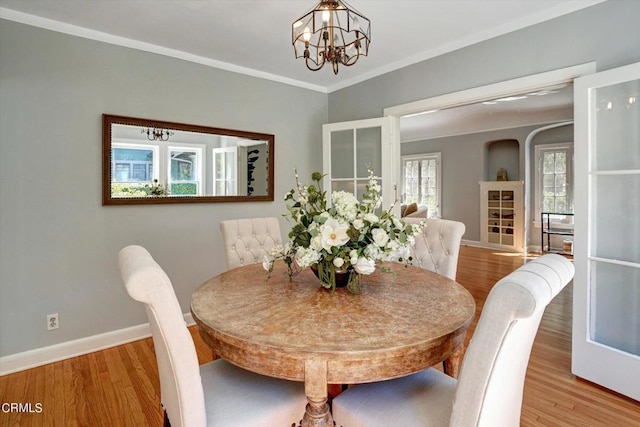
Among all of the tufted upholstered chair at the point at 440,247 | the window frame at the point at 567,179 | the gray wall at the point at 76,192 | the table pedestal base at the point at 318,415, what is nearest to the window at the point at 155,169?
the gray wall at the point at 76,192

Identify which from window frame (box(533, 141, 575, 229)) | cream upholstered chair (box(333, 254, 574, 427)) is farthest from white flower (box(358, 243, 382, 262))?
window frame (box(533, 141, 575, 229))

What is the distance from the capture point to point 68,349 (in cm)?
262

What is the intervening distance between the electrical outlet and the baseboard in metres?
0.14

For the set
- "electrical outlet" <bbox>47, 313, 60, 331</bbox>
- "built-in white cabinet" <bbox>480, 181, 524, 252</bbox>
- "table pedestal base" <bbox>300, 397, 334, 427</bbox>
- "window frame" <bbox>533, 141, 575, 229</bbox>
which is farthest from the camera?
"built-in white cabinet" <bbox>480, 181, 524, 252</bbox>

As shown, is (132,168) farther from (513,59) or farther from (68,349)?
(513,59)

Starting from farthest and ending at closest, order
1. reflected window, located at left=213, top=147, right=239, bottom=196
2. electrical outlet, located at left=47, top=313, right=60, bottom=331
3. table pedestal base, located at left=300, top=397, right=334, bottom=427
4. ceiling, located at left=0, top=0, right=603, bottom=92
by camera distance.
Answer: reflected window, located at left=213, top=147, right=239, bottom=196 → electrical outlet, located at left=47, top=313, right=60, bottom=331 → ceiling, located at left=0, top=0, right=603, bottom=92 → table pedestal base, located at left=300, top=397, right=334, bottom=427

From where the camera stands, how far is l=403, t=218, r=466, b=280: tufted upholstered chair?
2.12m

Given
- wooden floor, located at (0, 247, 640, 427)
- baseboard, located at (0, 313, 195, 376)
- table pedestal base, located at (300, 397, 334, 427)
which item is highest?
table pedestal base, located at (300, 397, 334, 427)

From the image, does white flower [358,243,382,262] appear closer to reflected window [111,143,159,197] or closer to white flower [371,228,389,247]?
white flower [371,228,389,247]

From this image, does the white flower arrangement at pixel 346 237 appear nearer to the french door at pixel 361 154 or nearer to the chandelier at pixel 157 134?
the french door at pixel 361 154

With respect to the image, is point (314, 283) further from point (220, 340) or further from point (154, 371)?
point (154, 371)

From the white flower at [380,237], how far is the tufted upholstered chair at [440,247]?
75cm

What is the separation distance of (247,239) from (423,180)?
719 centimetres

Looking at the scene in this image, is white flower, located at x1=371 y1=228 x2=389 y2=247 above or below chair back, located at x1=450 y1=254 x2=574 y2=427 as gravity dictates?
above
